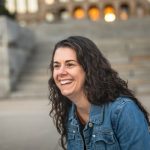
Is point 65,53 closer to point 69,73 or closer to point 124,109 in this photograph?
point 69,73

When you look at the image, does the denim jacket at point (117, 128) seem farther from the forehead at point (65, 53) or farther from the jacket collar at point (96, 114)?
the forehead at point (65, 53)

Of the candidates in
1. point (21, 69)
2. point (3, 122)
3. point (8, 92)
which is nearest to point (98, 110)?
point (3, 122)

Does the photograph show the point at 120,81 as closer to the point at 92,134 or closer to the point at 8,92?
the point at 92,134

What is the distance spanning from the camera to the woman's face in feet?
9.61

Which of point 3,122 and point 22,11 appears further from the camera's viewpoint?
point 22,11

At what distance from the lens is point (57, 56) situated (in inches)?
118

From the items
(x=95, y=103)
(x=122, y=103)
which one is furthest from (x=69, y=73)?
(x=122, y=103)

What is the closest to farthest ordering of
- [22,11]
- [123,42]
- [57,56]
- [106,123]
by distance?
[106,123] → [57,56] → [123,42] → [22,11]

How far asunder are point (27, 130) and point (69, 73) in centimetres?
545

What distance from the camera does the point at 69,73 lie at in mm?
2934

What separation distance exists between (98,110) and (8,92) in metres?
13.2

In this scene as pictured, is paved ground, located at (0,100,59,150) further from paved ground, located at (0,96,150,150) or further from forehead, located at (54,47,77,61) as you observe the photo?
forehead, located at (54,47,77,61)

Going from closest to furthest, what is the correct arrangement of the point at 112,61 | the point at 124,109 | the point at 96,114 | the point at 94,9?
1. the point at 124,109
2. the point at 96,114
3. the point at 112,61
4. the point at 94,9

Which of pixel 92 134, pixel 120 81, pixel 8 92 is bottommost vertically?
pixel 8 92
